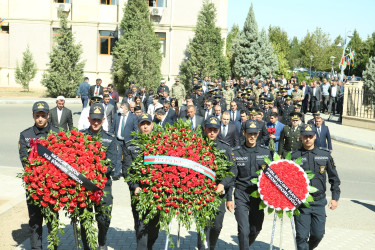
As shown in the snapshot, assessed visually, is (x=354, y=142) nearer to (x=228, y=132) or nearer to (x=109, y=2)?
(x=228, y=132)

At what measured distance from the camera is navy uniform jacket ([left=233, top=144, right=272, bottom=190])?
6691 mm

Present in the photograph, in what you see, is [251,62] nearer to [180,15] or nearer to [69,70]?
[180,15]

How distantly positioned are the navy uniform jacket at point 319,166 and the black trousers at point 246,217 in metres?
0.83

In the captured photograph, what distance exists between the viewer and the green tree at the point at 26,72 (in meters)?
35.3

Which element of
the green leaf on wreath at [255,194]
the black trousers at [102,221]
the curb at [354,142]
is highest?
the green leaf on wreath at [255,194]

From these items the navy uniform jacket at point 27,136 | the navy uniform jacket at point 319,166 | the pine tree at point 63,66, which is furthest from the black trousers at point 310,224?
the pine tree at point 63,66

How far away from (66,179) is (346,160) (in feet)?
38.8

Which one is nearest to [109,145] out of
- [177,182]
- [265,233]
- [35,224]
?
[35,224]

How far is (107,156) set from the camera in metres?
6.61

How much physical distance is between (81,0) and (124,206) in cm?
3096

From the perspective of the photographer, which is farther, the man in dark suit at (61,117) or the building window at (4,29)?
the building window at (4,29)

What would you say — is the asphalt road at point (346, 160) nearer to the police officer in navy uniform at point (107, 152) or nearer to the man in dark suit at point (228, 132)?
the man in dark suit at point (228, 132)

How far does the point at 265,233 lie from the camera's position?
8.11 m

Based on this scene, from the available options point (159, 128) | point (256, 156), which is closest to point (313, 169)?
point (256, 156)
